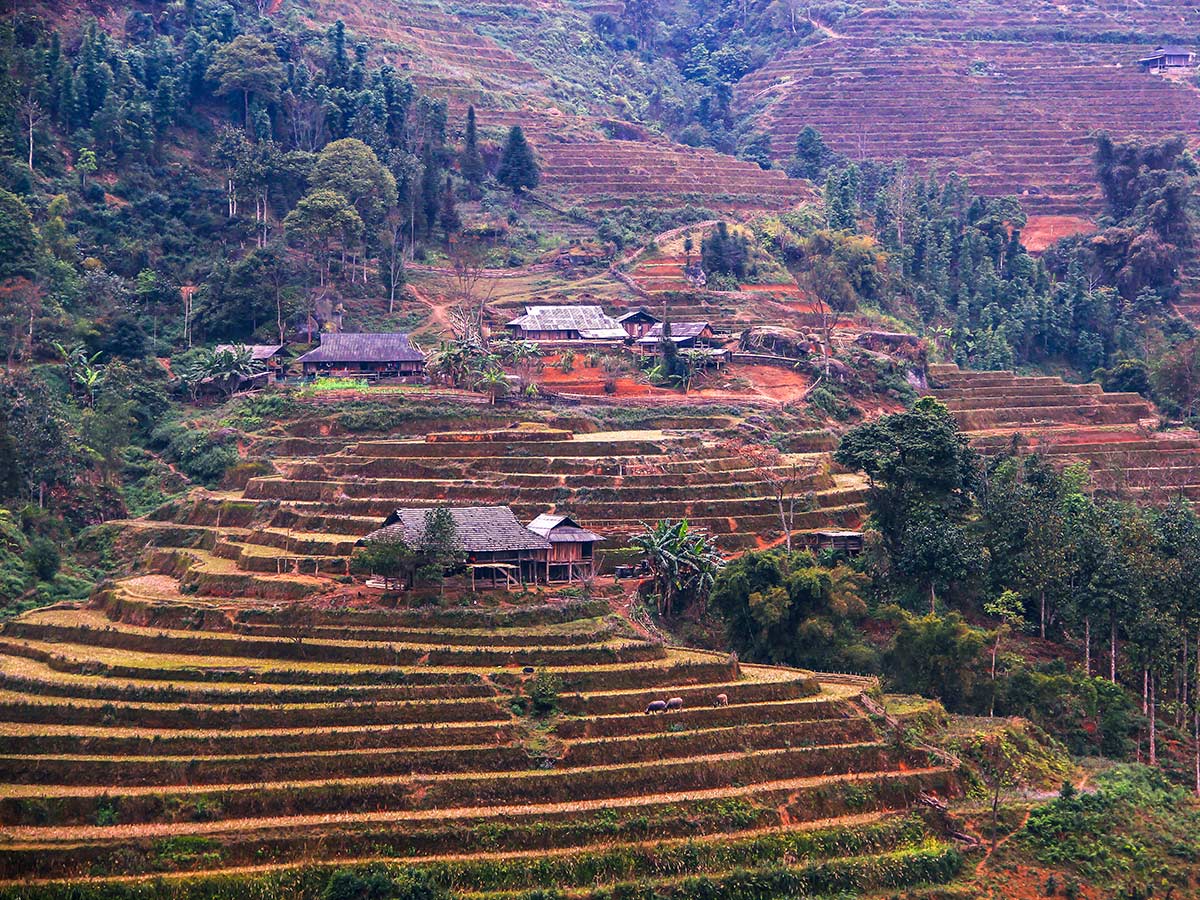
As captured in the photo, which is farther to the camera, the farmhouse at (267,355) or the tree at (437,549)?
the farmhouse at (267,355)

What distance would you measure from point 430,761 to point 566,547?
11.7 metres

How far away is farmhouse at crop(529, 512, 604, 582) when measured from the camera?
4312 centimetres

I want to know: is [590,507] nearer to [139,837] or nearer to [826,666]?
[826,666]

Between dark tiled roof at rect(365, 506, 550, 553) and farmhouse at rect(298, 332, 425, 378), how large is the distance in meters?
16.8

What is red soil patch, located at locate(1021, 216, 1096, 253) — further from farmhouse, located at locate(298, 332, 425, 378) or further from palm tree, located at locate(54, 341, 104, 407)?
palm tree, located at locate(54, 341, 104, 407)

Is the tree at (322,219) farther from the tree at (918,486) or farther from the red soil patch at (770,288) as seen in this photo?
the tree at (918,486)

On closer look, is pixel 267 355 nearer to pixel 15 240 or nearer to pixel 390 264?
pixel 15 240

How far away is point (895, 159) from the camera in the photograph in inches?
3787

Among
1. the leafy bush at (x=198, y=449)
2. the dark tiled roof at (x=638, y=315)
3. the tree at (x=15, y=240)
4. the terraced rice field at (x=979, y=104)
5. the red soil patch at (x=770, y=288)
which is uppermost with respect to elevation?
the terraced rice field at (x=979, y=104)

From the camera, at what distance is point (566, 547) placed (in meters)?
43.5

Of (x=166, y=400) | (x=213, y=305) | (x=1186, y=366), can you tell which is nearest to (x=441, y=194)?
(x=213, y=305)

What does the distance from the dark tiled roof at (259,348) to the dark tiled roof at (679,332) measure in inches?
611

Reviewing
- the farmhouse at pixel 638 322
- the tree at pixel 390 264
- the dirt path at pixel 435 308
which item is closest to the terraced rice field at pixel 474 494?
the farmhouse at pixel 638 322

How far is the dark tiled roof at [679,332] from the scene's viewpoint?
6278cm
